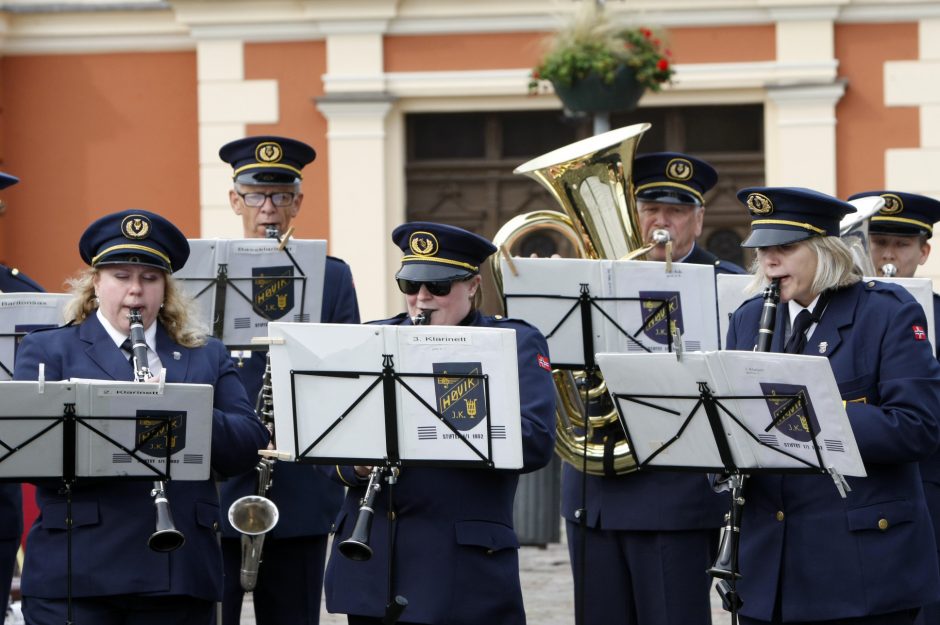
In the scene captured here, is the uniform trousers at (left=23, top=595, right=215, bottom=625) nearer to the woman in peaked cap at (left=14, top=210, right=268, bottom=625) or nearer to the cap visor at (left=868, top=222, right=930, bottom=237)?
the woman in peaked cap at (left=14, top=210, right=268, bottom=625)

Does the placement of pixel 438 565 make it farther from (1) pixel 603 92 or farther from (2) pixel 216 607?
(1) pixel 603 92

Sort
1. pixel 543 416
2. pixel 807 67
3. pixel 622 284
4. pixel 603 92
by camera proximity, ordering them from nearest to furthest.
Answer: pixel 543 416, pixel 622 284, pixel 603 92, pixel 807 67

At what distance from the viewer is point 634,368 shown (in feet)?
14.6

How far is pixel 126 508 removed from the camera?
4.69 metres

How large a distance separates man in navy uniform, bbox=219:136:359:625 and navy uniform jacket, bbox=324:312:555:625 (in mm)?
993

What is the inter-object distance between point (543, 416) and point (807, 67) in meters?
8.16

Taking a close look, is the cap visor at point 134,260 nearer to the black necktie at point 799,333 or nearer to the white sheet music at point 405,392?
the white sheet music at point 405,392

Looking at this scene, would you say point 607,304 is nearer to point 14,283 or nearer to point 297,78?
point 14,283

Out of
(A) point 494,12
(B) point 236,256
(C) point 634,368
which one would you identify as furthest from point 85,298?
(A) point 494,12

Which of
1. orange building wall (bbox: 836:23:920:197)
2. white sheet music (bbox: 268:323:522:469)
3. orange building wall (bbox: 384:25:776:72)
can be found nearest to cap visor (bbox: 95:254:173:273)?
white sheet music (bbox: 268:323:522:469)

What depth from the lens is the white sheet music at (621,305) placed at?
547 centimetres

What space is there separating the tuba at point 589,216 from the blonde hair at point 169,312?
1.34 metres

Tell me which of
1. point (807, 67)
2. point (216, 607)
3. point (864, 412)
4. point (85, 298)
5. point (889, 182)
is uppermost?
point (807, 67)

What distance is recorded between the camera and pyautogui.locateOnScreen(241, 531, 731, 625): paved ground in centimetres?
803
